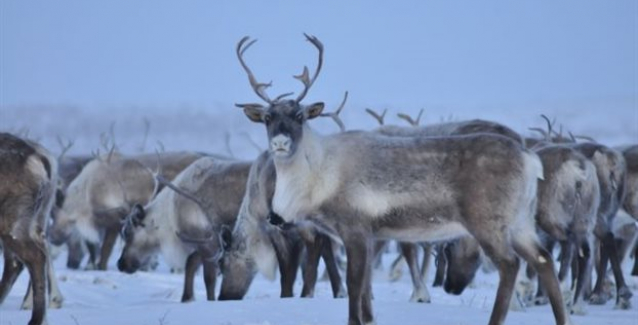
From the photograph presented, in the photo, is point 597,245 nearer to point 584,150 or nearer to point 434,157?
point 584,150

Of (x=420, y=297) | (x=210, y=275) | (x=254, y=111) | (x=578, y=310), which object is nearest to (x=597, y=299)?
(x=578, y=310)

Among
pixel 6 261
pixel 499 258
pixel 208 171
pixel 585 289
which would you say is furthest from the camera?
pixel 208 171

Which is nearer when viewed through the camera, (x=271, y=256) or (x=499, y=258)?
(x=499, y=258)

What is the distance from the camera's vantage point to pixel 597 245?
55.0 feet

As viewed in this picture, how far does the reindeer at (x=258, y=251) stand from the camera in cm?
1434

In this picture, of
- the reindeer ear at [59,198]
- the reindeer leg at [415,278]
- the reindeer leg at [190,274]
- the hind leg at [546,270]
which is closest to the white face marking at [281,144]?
the hind leg at [546,270]

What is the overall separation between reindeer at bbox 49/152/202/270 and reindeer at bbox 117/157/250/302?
5.11 m

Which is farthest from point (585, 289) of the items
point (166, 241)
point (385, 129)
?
point (166, 241)

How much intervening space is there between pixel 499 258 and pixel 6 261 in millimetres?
5207

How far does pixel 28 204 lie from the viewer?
1129 cm

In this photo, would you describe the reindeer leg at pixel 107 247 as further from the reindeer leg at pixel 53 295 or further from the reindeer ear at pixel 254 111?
the reindeer ear at pixel 254 111

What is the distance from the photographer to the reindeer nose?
10852 mm

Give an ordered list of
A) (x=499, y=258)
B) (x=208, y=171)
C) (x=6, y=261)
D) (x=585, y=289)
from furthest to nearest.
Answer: (x=208, y=171), (x=585, y=289), (x=6, y=261), (x=499, y=258)

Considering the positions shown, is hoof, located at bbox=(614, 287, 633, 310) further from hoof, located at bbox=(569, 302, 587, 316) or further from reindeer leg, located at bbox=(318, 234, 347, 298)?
reindeer leg, located at bbox=(318, 234, 347, 298)
